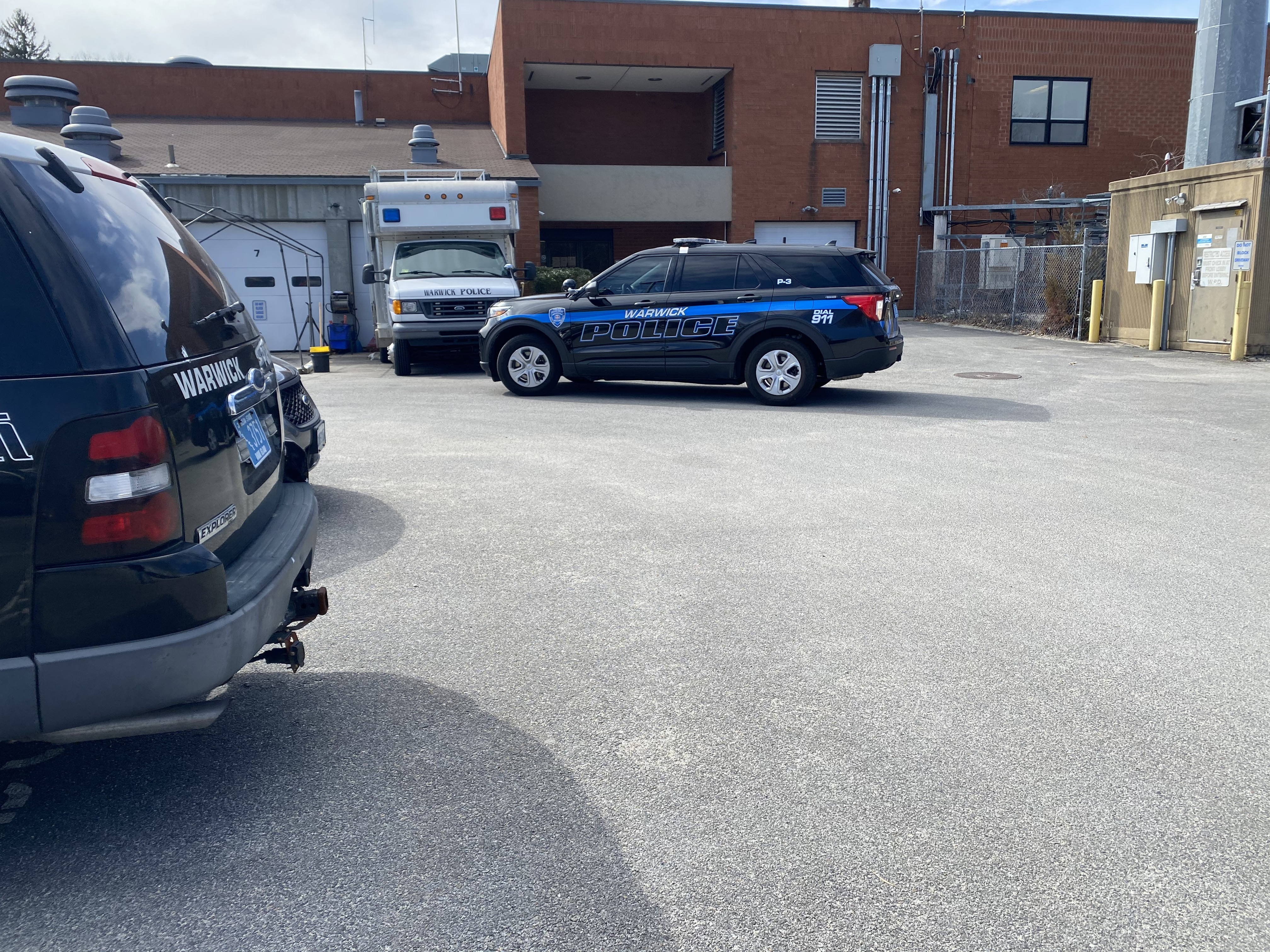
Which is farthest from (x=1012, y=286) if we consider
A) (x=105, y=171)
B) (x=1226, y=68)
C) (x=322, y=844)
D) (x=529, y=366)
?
(x=322, y=844)

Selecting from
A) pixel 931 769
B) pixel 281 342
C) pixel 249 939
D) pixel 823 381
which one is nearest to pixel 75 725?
pixel 249 939

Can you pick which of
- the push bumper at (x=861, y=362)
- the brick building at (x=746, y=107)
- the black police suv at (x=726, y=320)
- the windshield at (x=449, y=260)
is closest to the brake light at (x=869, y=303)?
the black police suv at (x=726, y=320)

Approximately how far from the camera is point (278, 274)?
71.3 ft

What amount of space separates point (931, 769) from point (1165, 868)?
2.55 feet

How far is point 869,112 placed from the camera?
95.6ft

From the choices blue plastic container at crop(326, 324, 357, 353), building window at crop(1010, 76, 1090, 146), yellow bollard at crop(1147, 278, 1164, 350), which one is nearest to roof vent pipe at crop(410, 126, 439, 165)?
blue plastic container at crop(326, 324, 357, 353)

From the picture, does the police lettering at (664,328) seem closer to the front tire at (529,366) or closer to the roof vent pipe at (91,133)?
the front tire at (529,366)

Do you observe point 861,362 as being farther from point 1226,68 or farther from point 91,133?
point 91,133

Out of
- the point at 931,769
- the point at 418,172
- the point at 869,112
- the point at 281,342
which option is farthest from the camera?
the point at 869,112

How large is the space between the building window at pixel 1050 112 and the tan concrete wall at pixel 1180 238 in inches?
446

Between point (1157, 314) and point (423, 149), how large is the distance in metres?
15.0

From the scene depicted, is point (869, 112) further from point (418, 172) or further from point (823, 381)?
point (823, 381)

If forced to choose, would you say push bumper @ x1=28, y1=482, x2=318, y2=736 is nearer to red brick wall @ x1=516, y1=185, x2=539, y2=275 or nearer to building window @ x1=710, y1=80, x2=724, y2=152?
red brick wall @ x1=516, y1=185, x2=539, y2=275

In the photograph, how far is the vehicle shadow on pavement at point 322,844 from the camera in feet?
9.09
